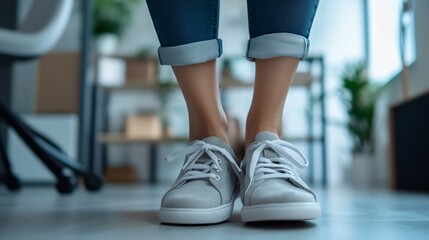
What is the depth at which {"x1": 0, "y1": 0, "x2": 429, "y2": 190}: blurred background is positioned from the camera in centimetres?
219

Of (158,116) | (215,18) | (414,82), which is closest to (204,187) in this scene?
(215,18)

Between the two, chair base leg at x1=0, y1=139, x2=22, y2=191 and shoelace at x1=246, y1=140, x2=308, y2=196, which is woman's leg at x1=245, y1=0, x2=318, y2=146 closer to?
shoelace at x1=246, y1=140, x2=308, y2=196

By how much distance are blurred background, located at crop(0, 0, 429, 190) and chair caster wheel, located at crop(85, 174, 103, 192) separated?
0.67m

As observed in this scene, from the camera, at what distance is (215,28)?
68 cm

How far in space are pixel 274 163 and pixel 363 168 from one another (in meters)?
2.10

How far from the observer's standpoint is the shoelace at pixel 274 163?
0.60 meters

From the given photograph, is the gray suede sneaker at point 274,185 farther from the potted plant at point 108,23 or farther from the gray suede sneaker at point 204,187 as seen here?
the potted plant at point 108,23

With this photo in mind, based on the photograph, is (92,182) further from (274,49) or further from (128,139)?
(128,139)

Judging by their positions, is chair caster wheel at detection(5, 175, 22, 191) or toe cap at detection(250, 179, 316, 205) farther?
chair caster wheel at detection(5, 175, 22, 191)

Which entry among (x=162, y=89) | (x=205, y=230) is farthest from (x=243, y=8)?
(x=205, y=230)

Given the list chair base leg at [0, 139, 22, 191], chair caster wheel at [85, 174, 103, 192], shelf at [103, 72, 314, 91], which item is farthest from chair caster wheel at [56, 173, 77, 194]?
shelf at [103, 72, 314, 91]

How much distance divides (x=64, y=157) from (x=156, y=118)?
1.51 meters

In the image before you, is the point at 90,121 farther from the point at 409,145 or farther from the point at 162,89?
the point at 409,145

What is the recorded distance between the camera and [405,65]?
6.16 ft
